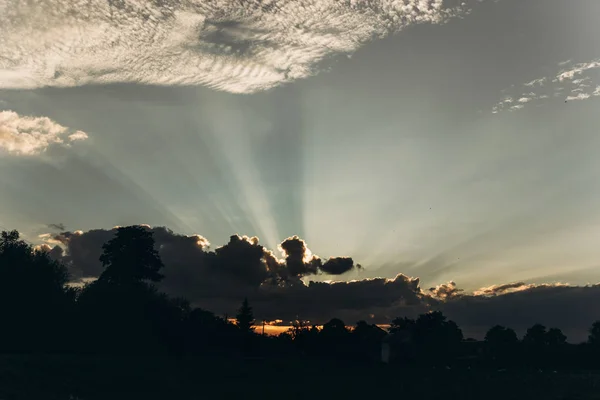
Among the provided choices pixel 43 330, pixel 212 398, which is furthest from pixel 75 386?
pixel 43 330

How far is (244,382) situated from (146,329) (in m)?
21.1

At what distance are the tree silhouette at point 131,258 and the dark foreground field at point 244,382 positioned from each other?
3831cm

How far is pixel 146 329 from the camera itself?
8825cm

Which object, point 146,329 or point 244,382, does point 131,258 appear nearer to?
point 146,329

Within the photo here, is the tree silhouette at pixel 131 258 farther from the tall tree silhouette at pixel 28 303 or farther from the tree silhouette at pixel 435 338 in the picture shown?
the tree silhouette at pixel 435 338

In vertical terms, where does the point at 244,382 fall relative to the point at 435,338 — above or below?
below

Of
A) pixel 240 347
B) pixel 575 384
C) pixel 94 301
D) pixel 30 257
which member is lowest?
pixel 575 384

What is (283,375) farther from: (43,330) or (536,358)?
(536,358)

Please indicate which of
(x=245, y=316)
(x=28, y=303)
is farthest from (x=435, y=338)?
(x=28, y=303)

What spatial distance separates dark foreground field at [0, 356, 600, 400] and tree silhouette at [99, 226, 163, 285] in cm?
3831

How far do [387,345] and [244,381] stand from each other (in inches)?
3236

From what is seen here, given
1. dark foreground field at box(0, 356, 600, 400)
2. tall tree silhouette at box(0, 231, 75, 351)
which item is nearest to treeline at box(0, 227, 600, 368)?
tall tree silhouette at box(0, 231, 75, 351)

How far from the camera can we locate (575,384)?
96.4 meters

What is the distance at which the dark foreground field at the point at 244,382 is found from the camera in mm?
54250
